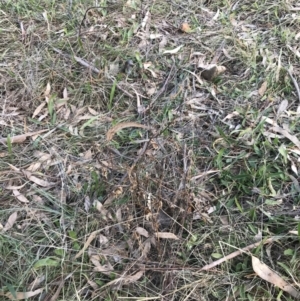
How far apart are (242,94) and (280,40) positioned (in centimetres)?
50

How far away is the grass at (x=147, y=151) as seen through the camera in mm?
1617

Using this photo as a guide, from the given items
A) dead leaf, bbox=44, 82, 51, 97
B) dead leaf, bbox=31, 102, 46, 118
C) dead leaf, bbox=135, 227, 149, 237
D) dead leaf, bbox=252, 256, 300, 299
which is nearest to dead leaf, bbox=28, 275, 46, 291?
dead leaf, bbox=135, 227, 149, 237

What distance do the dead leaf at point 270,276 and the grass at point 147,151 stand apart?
0.07 feet

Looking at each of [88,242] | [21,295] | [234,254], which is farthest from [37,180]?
[234,254]

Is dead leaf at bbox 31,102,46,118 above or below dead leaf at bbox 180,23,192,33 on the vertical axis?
below

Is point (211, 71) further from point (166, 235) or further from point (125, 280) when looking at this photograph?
point (125, 280)

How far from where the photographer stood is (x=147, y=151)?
1918 mm

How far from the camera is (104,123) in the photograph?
6.92 feet

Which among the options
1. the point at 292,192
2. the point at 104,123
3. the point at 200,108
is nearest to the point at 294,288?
the point at 292,192

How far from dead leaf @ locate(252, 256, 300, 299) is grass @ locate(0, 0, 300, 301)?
22 mm

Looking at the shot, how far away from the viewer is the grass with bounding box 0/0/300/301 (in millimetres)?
1617

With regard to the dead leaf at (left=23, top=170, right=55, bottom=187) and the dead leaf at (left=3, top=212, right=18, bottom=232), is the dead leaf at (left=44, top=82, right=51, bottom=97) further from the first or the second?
the dead leaf at (left=3, top=212, right=18, bottom=232)

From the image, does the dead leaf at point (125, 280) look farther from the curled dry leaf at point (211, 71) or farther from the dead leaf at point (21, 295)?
the curled dry leaf at point (211, 71)

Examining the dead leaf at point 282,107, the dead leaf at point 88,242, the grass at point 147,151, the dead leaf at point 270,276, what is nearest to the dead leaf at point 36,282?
the grass at point 147,151
